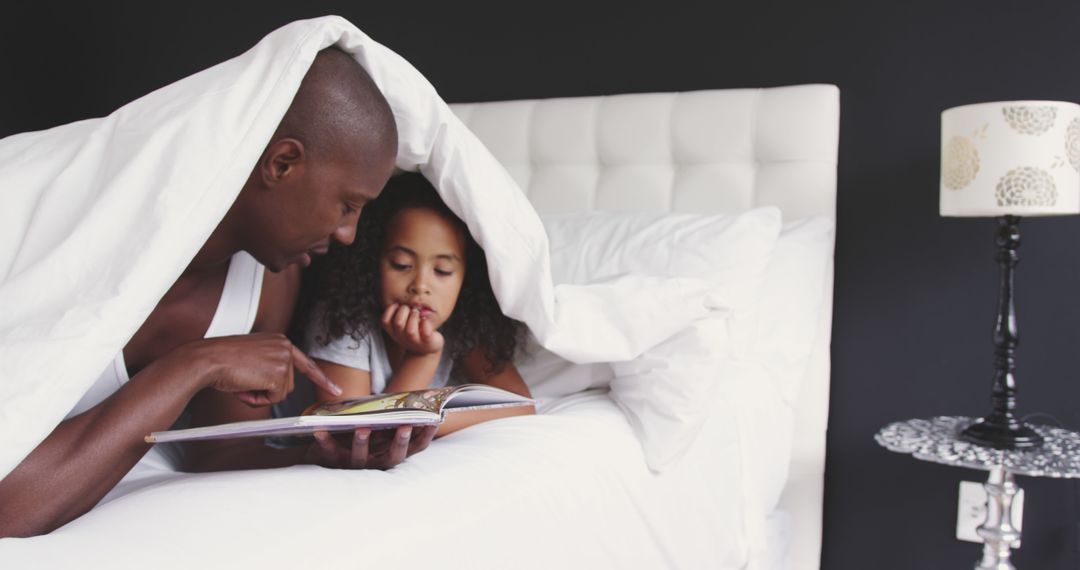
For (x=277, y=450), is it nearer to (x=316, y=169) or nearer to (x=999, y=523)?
(x=316, y=169)

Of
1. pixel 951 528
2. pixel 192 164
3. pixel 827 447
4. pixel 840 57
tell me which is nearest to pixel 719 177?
pixel 840 57

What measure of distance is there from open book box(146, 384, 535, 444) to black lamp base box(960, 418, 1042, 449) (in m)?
1.25

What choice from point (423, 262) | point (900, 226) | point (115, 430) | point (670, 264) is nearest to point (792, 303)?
point (670, 264)

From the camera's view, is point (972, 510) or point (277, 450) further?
point (972, 510)

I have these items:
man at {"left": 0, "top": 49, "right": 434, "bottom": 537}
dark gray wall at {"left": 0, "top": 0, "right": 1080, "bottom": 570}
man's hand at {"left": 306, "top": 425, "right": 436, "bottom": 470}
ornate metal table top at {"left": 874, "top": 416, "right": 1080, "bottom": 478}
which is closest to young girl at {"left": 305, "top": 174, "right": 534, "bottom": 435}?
man at {"left": 0, "top": 49, "right": 434, "bottom": 537}

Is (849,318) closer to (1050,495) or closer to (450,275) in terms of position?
(1050,495)

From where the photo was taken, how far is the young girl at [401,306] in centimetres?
Result: 143

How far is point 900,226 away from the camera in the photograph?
7.97 ft

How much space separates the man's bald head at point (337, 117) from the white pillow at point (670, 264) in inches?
23.1

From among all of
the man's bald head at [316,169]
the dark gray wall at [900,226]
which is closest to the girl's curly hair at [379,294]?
the man's bald head at [316,169]

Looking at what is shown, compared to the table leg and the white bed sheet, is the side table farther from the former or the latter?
the white bed sheet

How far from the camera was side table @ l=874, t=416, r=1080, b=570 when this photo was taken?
1.88 meters

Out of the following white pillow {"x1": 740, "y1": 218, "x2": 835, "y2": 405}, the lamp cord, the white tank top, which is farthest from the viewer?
the lamp cord

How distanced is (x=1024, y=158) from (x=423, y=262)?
4.14 ft
